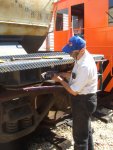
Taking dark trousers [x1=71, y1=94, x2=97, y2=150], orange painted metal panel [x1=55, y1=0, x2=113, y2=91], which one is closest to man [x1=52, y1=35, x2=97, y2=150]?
dark trousers [x1=71, y1=94, x2=97, y2=150]

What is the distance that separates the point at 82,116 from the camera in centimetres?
365

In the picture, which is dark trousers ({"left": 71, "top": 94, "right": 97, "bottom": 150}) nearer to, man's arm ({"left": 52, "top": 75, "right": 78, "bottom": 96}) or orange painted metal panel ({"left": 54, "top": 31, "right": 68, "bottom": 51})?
man's arm ({"left": 52, "top": 75, "right": 78, "bottom": 96})

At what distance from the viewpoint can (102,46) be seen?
22.8 ft

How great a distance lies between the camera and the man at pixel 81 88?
3.52 meters

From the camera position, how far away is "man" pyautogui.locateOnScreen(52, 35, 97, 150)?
352cm

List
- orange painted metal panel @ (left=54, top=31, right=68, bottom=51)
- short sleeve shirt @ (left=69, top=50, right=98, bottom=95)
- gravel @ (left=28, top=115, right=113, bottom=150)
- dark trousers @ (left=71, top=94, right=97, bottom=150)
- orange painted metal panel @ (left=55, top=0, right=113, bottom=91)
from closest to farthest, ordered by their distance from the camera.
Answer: short sleeve shirt @ (left=69, top=50, right=98, bottom=95) < dark trousers @ (left=71, top=94, right=97, bottom=150) < gravel @ (left=28, top=115, right=113, bottom=150) < orange painted metal panel @ (left=55, top=0, right=113, bottom=91) < orange painted metal panel @ (left=54, top=31, right=68, bottom=51)

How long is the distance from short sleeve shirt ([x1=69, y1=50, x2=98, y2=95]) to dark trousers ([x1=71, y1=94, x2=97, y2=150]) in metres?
0.10

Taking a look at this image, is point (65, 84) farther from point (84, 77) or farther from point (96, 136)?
point (96, 136)

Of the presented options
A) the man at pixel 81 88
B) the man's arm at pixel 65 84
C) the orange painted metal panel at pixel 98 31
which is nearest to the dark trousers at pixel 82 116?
the man at pixel 81 88

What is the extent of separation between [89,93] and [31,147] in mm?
1516

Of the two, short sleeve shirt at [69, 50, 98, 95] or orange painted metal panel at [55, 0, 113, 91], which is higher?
orange painted metal panel at [55, 0, 113, 91]

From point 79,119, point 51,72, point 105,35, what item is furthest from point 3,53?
point 105,35

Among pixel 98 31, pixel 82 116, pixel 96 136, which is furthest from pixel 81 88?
pixel 98 31

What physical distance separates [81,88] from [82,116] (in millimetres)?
383
